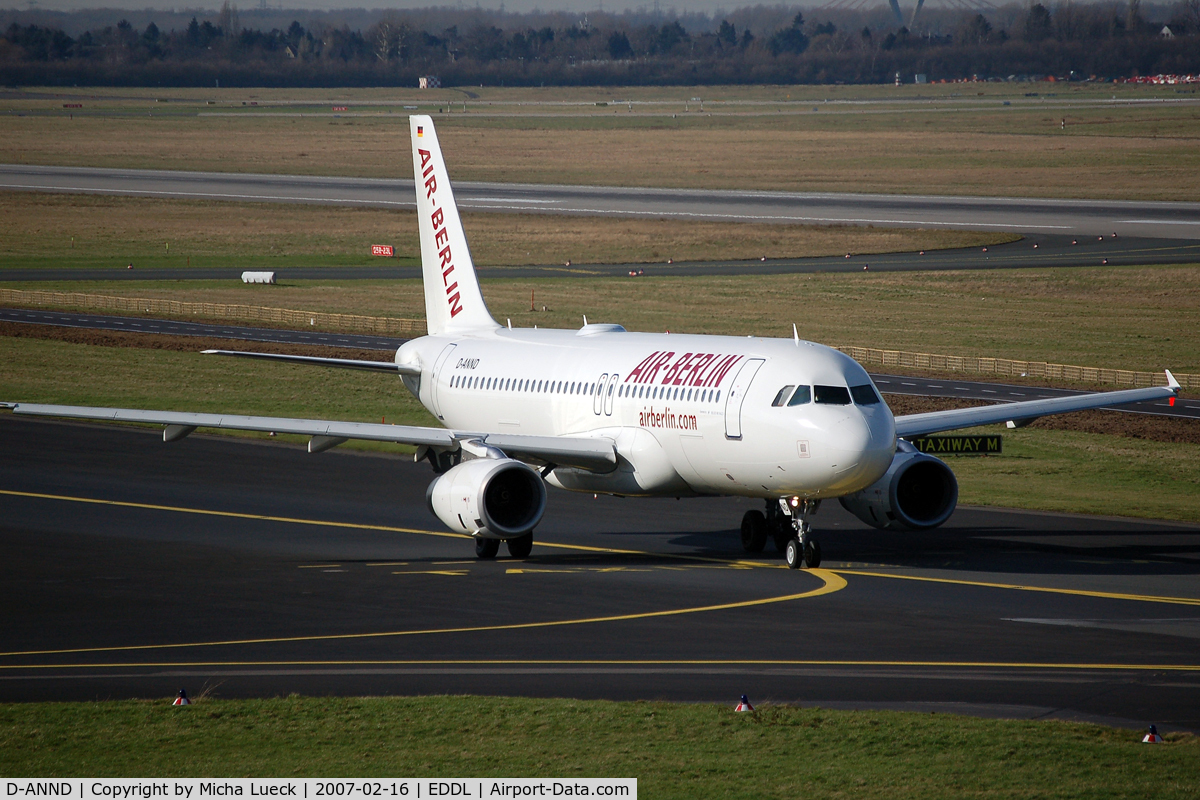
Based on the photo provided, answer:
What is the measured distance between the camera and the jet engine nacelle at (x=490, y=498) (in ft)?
136

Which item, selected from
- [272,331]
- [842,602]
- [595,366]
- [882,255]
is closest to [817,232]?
[882,255]

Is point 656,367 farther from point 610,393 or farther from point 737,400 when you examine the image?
point 737,400

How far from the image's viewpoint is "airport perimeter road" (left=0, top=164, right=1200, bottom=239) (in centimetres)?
14750

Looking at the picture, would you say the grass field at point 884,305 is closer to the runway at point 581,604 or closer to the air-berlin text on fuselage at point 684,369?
the runway at point 581,604

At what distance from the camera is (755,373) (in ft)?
133

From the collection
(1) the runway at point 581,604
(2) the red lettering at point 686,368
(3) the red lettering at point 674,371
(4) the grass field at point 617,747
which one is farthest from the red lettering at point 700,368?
(4) the grass field at point 617,747

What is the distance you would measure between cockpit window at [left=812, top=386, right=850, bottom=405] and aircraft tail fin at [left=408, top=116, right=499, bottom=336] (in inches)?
722

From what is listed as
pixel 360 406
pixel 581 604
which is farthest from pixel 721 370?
pixel 360 406

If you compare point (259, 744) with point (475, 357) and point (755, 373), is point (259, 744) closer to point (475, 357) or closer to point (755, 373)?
point (755, 373)

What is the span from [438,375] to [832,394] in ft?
58.4

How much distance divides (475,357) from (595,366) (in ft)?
22.2

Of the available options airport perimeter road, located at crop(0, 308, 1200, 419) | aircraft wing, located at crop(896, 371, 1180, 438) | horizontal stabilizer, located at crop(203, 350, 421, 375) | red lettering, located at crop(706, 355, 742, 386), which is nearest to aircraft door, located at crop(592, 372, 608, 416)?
red lettering, located at crop(706, 355, 742, 386)

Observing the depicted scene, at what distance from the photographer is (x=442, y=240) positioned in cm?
5559

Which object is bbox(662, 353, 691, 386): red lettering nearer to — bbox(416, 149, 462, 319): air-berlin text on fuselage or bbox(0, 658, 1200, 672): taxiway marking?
bbox(0, 658, 1200, 672): taxiway marking
